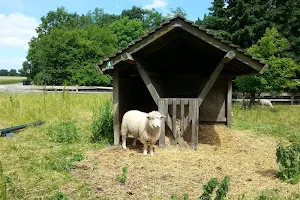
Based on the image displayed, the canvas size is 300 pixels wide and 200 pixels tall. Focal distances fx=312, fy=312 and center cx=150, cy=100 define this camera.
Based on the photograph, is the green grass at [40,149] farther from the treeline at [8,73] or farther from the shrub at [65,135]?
the treeline at [8,73]

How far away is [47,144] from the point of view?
840cm

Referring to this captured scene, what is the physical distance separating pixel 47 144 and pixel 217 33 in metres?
19.3

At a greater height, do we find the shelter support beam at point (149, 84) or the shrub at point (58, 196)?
the shelter support beam at point (149, 84)

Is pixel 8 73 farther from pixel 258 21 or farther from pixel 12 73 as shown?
pixel 258 21

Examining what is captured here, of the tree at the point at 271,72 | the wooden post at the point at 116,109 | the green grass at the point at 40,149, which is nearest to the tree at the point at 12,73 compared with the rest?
the green grass at the point at 40,149

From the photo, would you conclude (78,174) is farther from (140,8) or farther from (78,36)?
(140,8)

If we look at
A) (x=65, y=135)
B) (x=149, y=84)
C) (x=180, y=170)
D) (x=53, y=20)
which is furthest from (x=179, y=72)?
(x=53, y=20)

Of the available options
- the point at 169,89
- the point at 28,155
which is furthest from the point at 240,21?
the point at 28,155

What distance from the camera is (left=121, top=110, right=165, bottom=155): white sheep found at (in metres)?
6.85

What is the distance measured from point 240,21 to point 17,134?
816 inches

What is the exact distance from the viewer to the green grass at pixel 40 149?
517 centimetres

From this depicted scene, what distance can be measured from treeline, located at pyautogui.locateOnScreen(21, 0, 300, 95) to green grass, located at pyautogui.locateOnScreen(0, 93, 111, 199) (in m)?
2.74

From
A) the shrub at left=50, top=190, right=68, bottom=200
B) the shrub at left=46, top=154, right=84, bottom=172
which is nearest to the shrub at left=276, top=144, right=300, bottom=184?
the shrub at left=50, top=190, right=68, bottom=200

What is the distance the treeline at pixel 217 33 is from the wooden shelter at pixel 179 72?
307 cm
